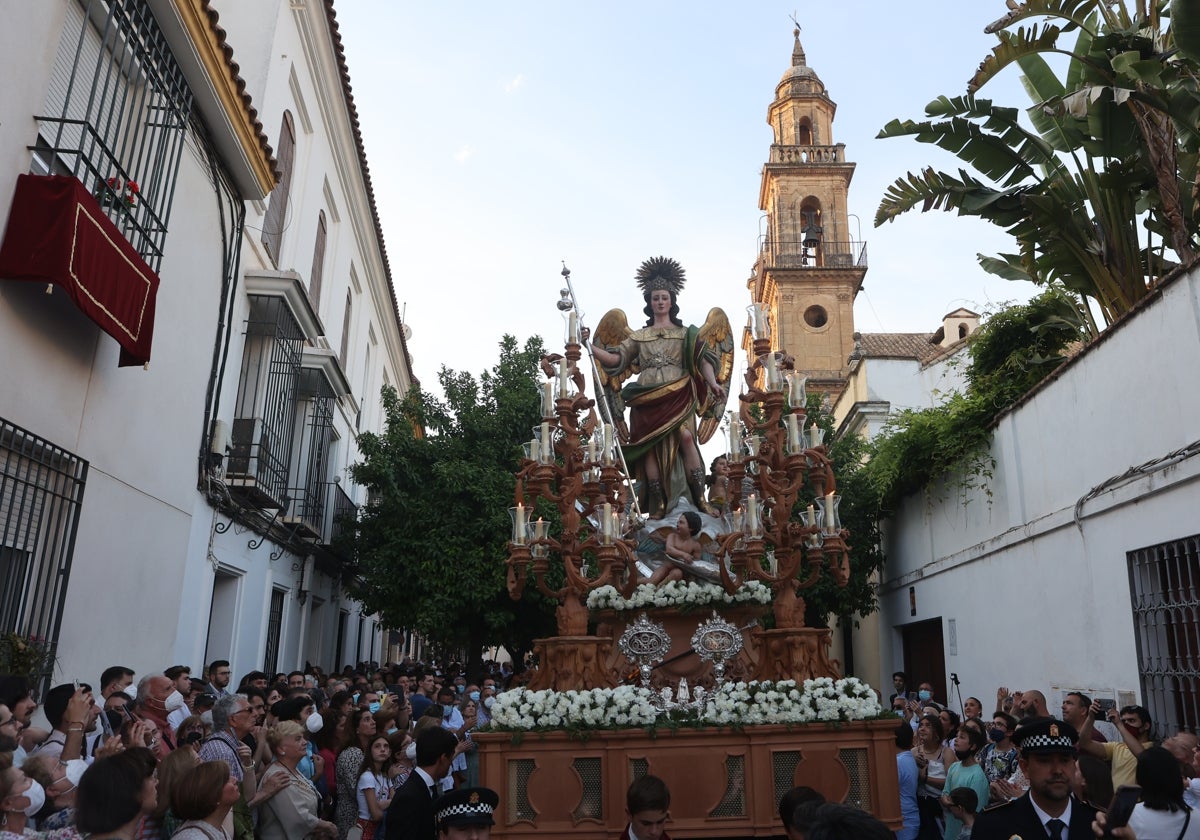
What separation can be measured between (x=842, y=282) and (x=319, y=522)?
22.3 metres

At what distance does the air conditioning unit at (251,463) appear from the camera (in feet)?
36.7

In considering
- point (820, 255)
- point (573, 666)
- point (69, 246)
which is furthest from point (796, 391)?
point (820, 255)

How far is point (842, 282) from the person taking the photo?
1281 inches

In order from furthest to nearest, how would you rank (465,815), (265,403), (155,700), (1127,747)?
(265,403), (1127,747), (155,700), (465,815)

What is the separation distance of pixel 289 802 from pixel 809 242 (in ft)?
104

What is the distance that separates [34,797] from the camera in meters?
3.49

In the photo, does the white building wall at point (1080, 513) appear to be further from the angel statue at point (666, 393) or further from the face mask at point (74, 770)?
the face mask at point (74, 770)

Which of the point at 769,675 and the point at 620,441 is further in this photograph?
the point at 620,441

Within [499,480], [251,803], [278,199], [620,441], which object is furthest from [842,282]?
[251,803]

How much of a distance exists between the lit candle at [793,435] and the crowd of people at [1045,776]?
7.15ft

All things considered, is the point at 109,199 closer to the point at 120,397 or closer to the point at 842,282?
the point at 120,397

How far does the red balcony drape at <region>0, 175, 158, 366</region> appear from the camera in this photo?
619 centimetres

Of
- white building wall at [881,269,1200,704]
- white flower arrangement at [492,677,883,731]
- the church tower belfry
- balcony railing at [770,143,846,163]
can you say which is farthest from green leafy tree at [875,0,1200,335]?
balcony railing at [770,143,846,163]

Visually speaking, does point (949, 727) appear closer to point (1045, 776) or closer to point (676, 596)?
point (676, 596)
